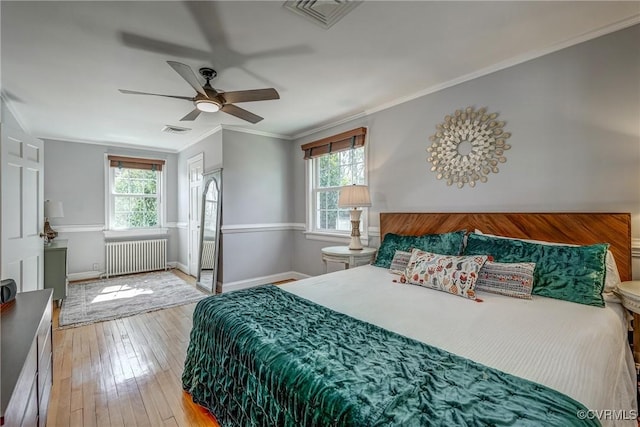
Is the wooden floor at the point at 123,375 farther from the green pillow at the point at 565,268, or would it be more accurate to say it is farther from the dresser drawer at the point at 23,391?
the green pillow at the point at 565,268

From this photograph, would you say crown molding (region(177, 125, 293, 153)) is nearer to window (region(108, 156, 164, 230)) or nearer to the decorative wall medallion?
window (region(108, 156, 164, 230))

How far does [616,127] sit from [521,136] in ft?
1.84

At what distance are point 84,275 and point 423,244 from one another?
224 inches

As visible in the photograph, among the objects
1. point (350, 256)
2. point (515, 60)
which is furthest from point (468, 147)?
point (350, 256)

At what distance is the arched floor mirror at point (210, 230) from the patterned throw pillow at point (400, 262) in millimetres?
2655

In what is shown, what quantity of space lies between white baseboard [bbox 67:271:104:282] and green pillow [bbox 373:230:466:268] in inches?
199

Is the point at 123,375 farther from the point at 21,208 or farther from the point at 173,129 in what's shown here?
the point at 173,129

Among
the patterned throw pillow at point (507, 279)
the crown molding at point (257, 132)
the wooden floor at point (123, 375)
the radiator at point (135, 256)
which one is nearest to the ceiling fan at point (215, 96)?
the crown molding at point (257, 132)

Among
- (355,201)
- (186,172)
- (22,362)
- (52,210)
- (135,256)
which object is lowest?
(135,256)

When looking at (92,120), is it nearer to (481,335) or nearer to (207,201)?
(207,201)

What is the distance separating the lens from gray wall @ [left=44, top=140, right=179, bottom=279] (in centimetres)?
481

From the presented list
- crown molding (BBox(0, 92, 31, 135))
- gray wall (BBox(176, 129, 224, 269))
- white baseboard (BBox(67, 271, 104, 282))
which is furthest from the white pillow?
white baseboard (BBox(67, 271, 104, 282))

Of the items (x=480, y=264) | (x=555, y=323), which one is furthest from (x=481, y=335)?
(x=480, y=264)

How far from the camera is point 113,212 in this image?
531 cm
